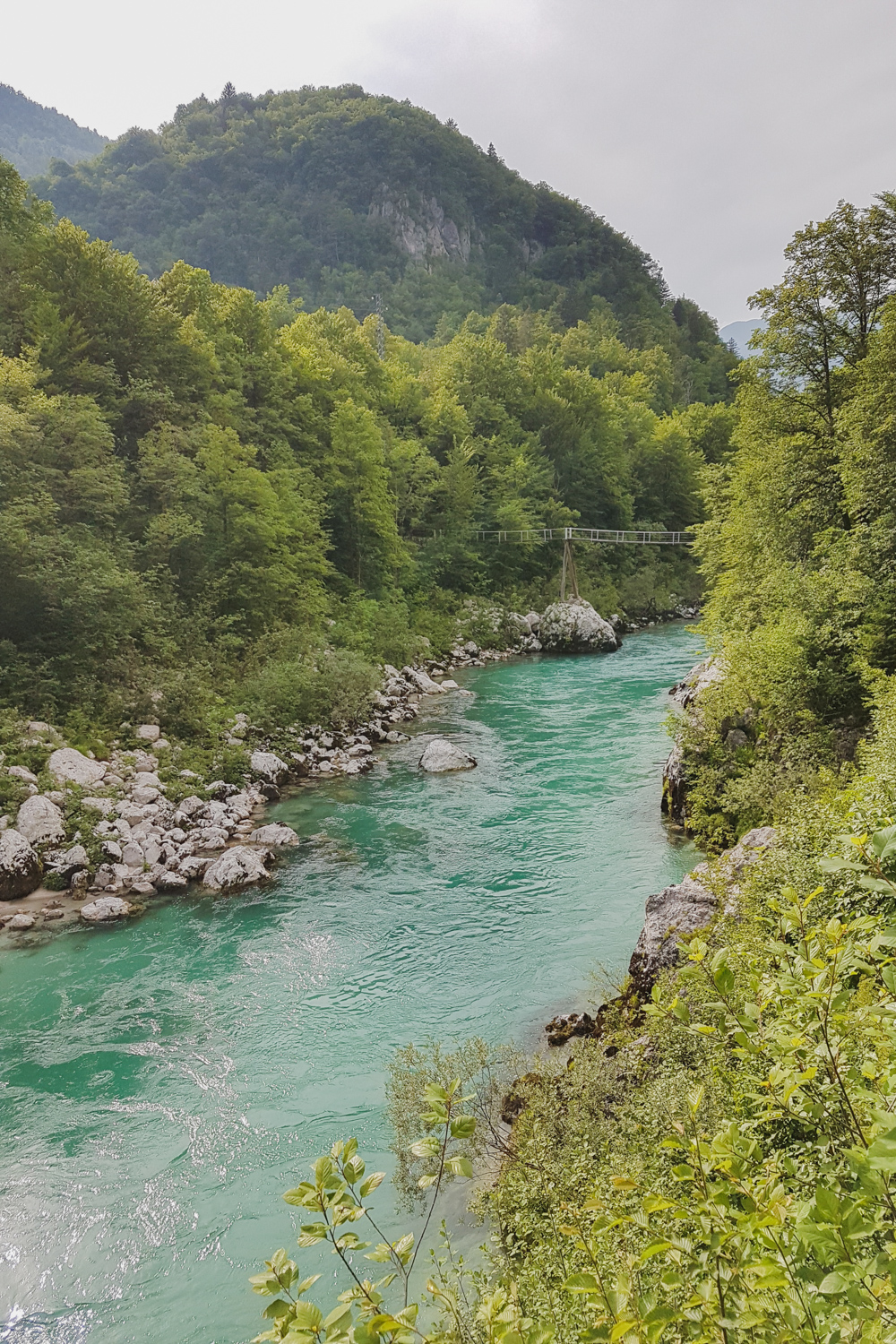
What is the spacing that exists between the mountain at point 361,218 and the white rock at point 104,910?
72515 mm

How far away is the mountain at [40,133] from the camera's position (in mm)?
137500

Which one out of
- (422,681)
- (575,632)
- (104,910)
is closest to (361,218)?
(575,632)

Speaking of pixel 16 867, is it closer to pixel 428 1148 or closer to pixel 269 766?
pixel 269 766

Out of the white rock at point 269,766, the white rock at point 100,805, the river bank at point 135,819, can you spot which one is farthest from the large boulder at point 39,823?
the white rock at point 269,766

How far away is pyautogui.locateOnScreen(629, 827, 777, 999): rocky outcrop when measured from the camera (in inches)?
251

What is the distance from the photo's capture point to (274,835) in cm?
1207

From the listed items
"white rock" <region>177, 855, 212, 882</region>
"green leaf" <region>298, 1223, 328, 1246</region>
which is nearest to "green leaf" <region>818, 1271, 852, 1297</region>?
"green leaf" <region>298, 1223, 328, 1246</region>

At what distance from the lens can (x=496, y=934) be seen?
9.07 meters

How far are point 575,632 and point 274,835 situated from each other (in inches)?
823

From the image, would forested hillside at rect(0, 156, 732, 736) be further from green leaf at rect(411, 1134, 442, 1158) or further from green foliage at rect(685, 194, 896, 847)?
green leaf at rect(411, 1134, 442, 1158)

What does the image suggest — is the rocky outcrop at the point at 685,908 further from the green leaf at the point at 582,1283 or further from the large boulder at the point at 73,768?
the large boulder at the point at 73,768

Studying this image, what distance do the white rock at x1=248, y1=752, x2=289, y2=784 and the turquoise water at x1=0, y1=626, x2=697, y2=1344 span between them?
767 millimetres

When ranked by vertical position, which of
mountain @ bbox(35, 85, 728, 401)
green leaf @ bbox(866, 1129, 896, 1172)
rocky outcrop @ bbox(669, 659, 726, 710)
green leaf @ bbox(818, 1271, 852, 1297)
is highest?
mountain @ bbox(35, 85, 728, 401)

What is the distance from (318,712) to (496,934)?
9.37 metres
